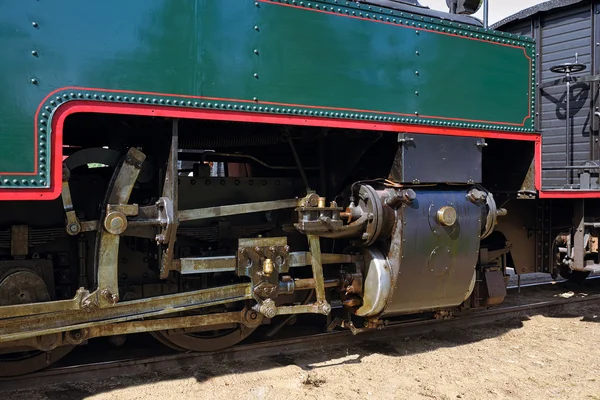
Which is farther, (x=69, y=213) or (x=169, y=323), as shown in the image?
(x=169, y=323)

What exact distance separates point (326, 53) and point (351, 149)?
3.12ft

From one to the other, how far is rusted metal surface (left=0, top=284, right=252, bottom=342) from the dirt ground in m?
0.56

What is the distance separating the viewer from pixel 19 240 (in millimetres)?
3342

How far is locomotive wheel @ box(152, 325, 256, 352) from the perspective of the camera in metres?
3.95

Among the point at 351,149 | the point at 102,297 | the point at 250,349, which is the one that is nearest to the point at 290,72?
the point at 351,149

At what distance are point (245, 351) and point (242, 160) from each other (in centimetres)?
154

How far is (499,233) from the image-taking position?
5.52 metres

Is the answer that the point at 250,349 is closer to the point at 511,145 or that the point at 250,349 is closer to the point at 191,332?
the point at 191,332

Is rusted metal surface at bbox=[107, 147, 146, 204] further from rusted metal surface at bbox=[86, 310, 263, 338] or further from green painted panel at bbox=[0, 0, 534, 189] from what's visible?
rusted metal surface at bbox=[86, 310, 263, 338]

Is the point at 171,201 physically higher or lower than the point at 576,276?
higher

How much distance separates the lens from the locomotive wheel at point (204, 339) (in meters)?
3.95

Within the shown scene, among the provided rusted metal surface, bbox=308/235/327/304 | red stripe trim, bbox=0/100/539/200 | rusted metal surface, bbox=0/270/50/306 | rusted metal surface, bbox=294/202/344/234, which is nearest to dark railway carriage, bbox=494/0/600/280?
red stripe trim, bbox=0/100/539/200

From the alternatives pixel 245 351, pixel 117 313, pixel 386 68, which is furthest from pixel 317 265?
pixel 386 68

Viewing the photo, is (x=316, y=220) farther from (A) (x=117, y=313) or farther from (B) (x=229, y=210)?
(A) (x=117, y=313)
